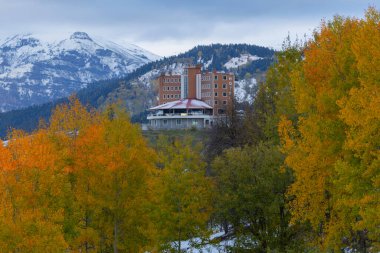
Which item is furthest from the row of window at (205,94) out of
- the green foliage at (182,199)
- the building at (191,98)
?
the green foliage at (182,199)

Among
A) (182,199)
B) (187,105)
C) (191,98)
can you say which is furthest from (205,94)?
(182,199)

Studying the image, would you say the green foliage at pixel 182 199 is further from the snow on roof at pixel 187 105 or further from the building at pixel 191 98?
the snow on roof at pixel 187 105

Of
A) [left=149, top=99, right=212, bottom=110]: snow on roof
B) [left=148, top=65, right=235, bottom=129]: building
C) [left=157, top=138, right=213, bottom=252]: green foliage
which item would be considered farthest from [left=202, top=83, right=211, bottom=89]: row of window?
[left=157, top=138, right=213, bottom=252]: green foliage

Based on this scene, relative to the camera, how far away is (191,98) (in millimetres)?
171625

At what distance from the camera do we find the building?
151375 millimetres

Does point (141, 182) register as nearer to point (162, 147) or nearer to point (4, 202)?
point (162, 147)

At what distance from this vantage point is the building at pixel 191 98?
151375mm

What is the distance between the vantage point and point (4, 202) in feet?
103

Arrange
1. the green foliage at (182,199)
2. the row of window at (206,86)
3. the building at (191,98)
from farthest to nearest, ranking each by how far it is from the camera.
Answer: the row of window at (206,86) < the building at (191,98) < the green foliage at (182,199)

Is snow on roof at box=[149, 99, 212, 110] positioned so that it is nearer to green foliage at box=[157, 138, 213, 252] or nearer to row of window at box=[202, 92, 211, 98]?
row of window at box=[202, 92, 211, 98]

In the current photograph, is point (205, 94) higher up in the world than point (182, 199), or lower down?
higher up

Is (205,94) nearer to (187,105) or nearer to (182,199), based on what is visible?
(187,105)

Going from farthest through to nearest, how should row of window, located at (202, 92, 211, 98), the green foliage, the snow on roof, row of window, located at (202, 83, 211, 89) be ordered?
1. row of window, located at (202, 83, 211, 89)
2. row of window, located at (202, 92, 211, 98)
3. the snow on roof
4. the green foliage

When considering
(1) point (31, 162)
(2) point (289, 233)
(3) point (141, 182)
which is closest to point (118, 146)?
(3) point (141, 182)
